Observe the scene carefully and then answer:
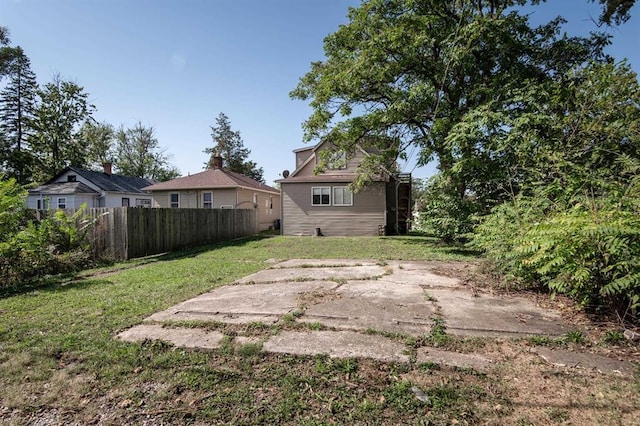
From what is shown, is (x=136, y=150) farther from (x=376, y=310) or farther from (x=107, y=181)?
(x=376, y=310)

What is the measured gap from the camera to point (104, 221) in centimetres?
890

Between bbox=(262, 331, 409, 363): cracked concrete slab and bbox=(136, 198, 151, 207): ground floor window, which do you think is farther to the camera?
bbox=(136, 198, 151, 207): ground floor window

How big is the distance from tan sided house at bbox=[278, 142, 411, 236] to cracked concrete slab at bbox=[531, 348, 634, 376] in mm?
13805

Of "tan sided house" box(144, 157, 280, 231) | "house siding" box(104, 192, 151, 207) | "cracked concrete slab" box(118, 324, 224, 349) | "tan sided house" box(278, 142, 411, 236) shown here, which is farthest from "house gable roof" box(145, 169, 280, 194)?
"cracked concrete slab" box(118, 324, 224, 349)

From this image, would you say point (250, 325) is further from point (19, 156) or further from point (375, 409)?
point (19, 156)

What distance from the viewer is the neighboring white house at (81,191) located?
75.2ft

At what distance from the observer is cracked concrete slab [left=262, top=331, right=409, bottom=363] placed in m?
2.70

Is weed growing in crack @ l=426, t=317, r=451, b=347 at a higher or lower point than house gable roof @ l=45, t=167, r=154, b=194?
lower

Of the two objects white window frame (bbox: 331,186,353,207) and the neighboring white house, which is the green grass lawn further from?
the neighboring white house

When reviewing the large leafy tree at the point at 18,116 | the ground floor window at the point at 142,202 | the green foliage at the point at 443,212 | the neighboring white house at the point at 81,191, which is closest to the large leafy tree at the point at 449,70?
the green foliage at the point at 443,212

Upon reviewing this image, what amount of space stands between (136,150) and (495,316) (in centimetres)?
4272

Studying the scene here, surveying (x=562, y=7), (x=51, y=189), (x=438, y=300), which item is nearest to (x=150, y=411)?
(x=438, y=300)

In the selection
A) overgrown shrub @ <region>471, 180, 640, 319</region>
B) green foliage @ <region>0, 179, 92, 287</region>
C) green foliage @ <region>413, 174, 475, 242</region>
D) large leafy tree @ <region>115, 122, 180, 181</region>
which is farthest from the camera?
large leafy tree @ <region>115, 122, 180, 181</region>

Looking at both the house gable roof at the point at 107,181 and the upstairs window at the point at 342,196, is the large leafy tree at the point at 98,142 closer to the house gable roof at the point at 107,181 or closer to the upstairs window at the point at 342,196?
the house gable roof at the point at 107,181
